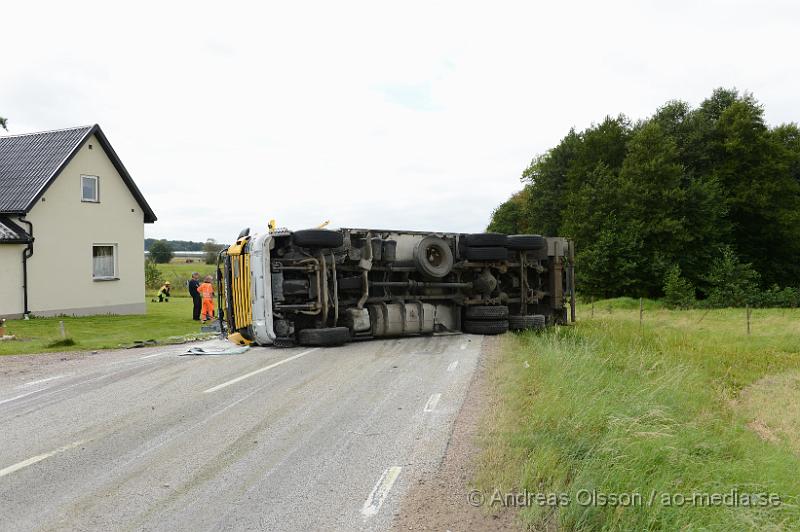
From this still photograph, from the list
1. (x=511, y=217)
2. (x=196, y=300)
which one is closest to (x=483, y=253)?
(x=196, y=300)

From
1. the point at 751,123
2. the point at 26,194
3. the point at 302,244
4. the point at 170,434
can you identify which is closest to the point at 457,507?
A: the point at 170,434

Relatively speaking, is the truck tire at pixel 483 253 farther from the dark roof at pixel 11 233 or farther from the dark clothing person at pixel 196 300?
the dark roof at pixel 11 233

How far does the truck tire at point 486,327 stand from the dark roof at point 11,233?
49.0 ft

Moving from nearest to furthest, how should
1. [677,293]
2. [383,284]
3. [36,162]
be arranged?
[383,284] → [36,162] → [677,293]

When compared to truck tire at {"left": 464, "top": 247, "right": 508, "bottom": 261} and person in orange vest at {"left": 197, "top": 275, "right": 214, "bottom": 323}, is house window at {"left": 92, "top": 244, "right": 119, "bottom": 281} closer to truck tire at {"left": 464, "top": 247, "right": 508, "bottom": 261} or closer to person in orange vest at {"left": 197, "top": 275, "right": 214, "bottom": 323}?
person in orange vest at {"left": 197, "top": 275, "right": 214, "bottom": 323}

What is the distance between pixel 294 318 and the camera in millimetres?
13203

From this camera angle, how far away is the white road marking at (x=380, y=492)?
175 inches

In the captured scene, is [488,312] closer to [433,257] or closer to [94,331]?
[433,257]

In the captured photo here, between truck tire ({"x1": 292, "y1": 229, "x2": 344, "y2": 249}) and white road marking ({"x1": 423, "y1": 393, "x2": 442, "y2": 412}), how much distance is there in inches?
225

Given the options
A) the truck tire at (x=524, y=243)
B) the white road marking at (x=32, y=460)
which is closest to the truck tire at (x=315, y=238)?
the truck tire at (x=524, y=243)

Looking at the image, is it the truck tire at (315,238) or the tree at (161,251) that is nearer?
the truck tire at (315,238)

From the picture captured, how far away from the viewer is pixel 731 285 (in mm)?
36531

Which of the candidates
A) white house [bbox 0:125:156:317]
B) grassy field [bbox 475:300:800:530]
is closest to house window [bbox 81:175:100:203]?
white house [bbox 0:125:156:317]

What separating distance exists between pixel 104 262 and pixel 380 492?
22.8 metres
